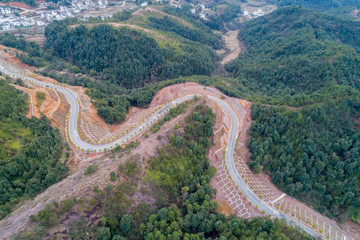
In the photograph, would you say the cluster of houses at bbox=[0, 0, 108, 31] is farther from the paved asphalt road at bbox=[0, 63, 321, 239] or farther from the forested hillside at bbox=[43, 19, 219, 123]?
the paved asphalt road at bbox=[0, 63, 321, 239]

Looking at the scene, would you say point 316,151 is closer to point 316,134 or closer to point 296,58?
point 316,134

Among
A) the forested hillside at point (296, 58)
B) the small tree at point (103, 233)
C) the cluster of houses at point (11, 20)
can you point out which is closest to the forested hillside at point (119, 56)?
the forested hillside at point (296, 58)

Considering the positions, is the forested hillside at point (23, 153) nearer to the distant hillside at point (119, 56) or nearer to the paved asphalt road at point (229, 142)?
the paved asphalt road at point (229, 142)

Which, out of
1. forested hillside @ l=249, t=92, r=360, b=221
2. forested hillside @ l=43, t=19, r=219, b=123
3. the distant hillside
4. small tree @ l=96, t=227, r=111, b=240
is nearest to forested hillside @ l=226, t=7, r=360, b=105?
forested hillside @ l=249, t=92, r=360, b=221

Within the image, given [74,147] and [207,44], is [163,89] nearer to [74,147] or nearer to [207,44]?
[74,147]

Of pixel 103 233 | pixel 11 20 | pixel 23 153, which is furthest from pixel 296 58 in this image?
pixel 11 20

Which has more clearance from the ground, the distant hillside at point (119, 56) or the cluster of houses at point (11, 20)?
the cluster of houses at point (11, 20)

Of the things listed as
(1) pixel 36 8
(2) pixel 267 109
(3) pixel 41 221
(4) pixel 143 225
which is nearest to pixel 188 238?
(4) pixel 143 225
